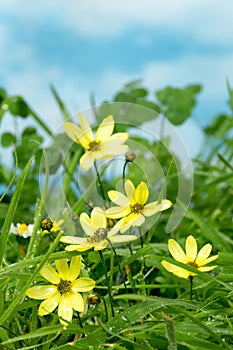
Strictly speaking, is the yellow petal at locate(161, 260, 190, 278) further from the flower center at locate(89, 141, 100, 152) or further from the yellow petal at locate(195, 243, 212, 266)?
the flower center at locate(89, 141, 100, 152)

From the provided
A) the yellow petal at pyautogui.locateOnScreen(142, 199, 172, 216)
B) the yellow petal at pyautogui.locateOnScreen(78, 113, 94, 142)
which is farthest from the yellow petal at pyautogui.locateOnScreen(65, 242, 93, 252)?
the yellow petal at pyautogui.locateOnScreen(78, 113, 94, 142)

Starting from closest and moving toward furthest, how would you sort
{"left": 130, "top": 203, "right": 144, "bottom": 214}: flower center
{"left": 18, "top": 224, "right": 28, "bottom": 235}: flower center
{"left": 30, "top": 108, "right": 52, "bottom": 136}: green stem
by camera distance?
1. {"left": 130, "top": 203, "right": 144, "bottom": 214}: flower center
2. {"left": 18, "top": 224, "right": 28, "bottom": 235}: flower center
3. {"left": 30, "top": 108, "right": 52, "bottom": 136}: green stem

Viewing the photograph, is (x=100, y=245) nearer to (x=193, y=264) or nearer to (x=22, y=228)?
(x=193, y=264)

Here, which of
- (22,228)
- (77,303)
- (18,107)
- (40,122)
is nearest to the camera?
(77,303)

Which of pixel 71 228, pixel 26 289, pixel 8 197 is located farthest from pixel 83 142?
pixel 8 197

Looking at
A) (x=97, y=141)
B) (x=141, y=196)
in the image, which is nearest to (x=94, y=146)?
(x=97, y=141)

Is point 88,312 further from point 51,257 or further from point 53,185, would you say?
point 53,185

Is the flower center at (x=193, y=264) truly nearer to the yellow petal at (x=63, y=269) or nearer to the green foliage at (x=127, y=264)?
the green foliage at (x=127, y=264)
